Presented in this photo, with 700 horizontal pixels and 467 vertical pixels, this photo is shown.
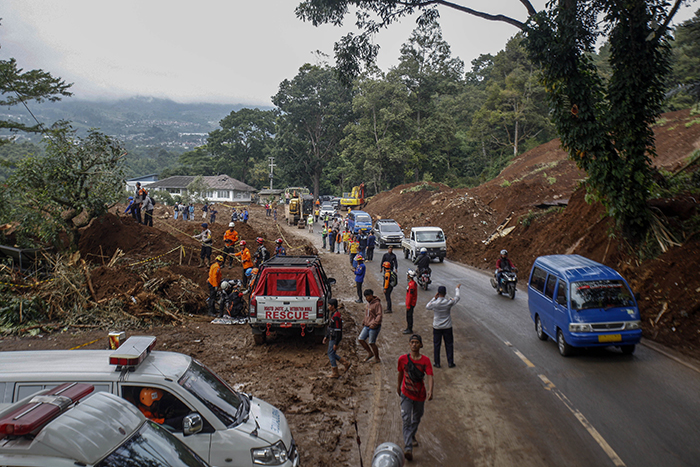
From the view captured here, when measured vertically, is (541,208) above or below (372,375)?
above

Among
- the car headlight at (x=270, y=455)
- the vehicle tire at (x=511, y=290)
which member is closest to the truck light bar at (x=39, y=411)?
the car headlight at (x=270, y=455)

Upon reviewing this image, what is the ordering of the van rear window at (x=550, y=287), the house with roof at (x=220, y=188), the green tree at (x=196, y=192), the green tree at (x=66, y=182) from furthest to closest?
the house with roof at (x=220, y=188) < the green tree at (x=196, y=192) < the green tree at (x=66, y=182) < the van rear window at (x=550, y=287)

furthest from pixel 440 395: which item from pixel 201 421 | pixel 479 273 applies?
pixel 479 273

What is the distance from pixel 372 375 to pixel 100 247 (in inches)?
520

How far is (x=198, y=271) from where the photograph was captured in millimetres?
16547

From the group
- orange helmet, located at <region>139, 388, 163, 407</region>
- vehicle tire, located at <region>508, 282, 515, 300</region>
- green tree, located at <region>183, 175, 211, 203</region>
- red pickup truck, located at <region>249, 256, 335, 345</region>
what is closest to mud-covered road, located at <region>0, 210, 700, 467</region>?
red pickup truck, located at <region>249, 256, 335, 345</region>

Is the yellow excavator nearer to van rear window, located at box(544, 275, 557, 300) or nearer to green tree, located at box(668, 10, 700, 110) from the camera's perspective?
green tree, located at box(668, 10, 700, 110)

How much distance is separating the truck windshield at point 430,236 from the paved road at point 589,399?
12109 mm

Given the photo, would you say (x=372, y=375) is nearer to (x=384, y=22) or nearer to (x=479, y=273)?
(x=479, y=273)

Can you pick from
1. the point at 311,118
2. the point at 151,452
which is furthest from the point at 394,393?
the point at 311,118

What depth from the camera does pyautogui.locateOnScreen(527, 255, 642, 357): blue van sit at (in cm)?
920

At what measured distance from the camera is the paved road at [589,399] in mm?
6160

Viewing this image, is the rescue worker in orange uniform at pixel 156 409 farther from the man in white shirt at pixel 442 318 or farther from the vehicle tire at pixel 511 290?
the vehicle tire at pixel 511 290

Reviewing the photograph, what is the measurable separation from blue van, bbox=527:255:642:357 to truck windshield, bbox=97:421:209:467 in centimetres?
814
